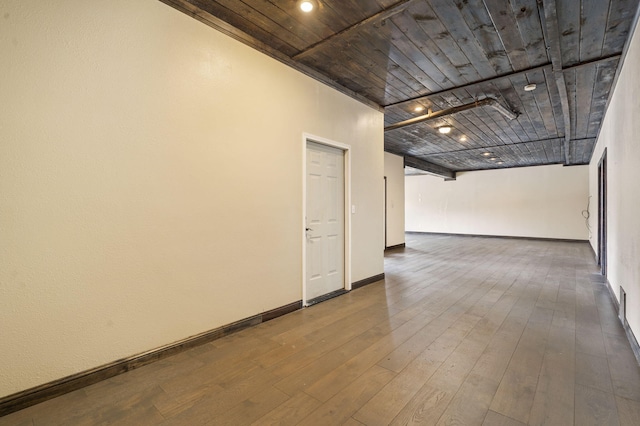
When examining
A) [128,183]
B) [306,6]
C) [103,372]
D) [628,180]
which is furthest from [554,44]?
[103,372]

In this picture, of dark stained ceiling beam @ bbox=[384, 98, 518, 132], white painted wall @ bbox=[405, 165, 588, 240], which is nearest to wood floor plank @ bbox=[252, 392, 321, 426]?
dark stained ceiling beam @ bbox=[384, 98, 518, 132]

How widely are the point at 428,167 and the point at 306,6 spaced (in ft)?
28.6

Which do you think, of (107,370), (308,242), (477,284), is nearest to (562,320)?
(477,284)

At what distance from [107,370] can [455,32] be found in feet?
13.4

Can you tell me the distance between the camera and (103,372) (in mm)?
2016

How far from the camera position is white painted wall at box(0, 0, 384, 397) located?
1756 millimetres

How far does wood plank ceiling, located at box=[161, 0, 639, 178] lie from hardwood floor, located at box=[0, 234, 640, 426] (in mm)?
2848

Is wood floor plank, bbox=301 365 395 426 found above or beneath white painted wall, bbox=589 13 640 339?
beneath

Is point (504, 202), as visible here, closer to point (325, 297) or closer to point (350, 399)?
point (325, 297)

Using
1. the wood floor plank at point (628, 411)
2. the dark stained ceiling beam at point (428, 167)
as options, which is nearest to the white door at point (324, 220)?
the wood floor plank at point (628, 411)

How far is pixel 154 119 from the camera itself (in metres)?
2.27

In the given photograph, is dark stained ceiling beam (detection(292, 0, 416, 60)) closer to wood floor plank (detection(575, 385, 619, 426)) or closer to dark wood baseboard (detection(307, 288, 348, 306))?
dark wood baseboard (detection(307, 288, 348, 306))

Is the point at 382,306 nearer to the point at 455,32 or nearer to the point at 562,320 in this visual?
the point at 562,320

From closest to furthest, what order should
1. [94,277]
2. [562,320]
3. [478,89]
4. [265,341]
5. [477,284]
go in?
[94,277], [265,341], [562,320], [478,89], [477,284]
